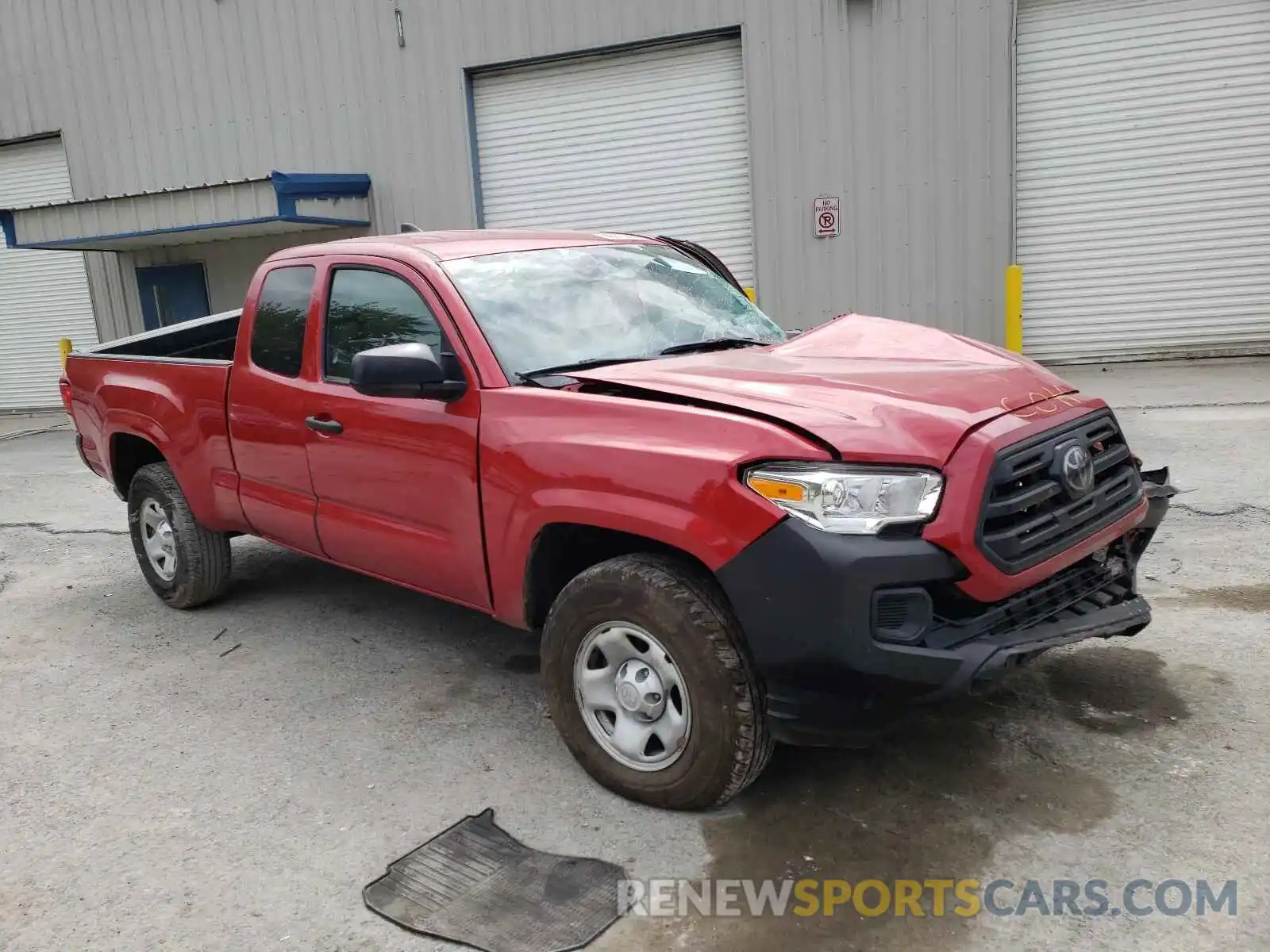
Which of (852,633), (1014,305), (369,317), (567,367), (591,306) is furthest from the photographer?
(1014,305)

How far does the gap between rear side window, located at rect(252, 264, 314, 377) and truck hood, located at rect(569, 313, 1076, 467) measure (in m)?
1.60

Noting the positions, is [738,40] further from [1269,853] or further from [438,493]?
[1269,853]

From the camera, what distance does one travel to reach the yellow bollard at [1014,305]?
11.8m

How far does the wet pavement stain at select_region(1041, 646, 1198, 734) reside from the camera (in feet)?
11.9

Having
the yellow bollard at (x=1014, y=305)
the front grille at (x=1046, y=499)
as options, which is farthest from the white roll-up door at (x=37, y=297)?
the front grille at (x=1046, y=499)

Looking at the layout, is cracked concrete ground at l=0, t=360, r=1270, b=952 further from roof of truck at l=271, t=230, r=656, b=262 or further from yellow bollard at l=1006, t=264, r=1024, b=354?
yellow bollard at l=1006, t=264, r=1024, b=354

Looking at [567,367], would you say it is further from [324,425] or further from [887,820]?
[887,820]

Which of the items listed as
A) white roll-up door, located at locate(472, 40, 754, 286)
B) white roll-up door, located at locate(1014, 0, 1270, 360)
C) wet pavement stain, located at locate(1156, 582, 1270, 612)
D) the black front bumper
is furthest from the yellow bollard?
the black front bumper

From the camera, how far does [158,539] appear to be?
561 cm

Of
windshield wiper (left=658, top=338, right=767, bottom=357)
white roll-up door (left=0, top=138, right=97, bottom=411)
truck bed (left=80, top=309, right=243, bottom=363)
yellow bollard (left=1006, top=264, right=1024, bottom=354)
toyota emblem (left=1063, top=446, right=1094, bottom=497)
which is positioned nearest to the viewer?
toyota emblem (left=1063, top=446, right=1094, bottom=497)

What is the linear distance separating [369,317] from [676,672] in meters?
2.11

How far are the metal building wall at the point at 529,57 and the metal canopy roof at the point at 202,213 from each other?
2.47 feet

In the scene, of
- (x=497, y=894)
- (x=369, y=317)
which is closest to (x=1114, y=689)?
(x=497, y=894)

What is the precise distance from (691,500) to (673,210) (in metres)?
11.1
